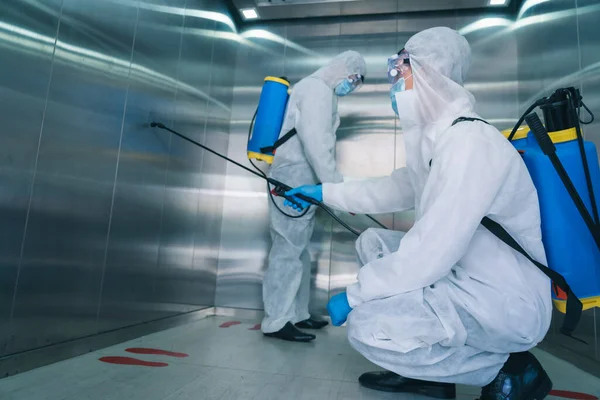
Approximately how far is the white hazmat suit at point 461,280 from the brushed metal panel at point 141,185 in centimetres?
125

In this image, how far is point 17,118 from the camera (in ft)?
4.81

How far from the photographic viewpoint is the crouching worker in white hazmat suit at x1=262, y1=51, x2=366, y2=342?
239cm

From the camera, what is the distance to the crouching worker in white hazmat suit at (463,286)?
1.21m

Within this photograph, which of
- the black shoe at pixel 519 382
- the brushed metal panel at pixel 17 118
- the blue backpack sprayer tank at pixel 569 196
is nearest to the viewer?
the blue backpack sprayer tank at pixel 569 196

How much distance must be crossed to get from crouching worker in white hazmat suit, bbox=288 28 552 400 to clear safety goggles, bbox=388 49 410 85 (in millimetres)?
278

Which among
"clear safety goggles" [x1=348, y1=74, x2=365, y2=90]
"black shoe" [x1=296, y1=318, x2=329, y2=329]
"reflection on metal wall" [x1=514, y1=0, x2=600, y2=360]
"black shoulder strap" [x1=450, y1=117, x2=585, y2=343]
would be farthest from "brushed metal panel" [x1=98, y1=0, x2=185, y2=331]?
"reflection on metal wall" [x1=514, y1=0, x2=600, y2=360]

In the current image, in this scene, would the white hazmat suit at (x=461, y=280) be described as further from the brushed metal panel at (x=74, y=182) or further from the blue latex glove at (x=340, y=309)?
the brushed metal panel at (x=74, y=182)

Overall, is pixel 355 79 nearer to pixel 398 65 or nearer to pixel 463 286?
pixel 398 65

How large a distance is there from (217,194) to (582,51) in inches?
97.8

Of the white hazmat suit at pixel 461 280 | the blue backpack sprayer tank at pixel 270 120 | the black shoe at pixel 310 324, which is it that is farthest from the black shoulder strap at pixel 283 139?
the white hazmat suit at pixel 461 280

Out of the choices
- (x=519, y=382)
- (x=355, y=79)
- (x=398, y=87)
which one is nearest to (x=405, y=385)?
(x=519, y=382)

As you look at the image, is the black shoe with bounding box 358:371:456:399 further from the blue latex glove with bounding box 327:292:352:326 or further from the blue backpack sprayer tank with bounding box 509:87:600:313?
the blue backpack sprayer tank with bounding box 509:87:600:313

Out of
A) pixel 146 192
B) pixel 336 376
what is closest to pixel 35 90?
pixel 146 192

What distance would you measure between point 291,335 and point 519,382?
4.05ft
